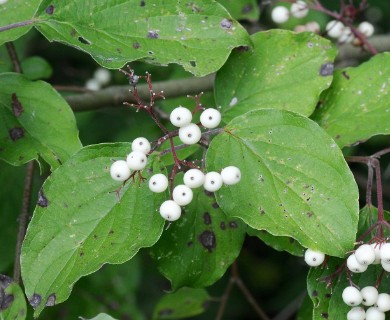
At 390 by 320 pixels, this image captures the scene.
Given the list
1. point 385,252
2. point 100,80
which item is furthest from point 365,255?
point 100,80

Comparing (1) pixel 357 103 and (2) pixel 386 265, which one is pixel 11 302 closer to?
(2) pixel 386 265

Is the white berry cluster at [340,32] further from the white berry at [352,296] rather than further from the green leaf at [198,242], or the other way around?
the white berry at [352,296]

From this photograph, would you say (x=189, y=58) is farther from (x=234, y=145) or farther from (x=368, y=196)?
(x=368, y=196)

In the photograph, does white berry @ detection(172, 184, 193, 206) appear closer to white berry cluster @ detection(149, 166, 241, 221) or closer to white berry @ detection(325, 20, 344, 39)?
white berry cluster @ detection(149, 166, 241, 221)

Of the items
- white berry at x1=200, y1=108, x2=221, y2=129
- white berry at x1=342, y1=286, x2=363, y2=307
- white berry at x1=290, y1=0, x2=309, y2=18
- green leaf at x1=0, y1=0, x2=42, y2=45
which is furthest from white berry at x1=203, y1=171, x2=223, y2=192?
white berry at x1=290, y1=0, x2=309, y2=18

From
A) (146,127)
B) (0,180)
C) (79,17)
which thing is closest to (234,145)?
(79,17)

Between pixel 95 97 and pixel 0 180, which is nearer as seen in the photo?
pixel 95 97
